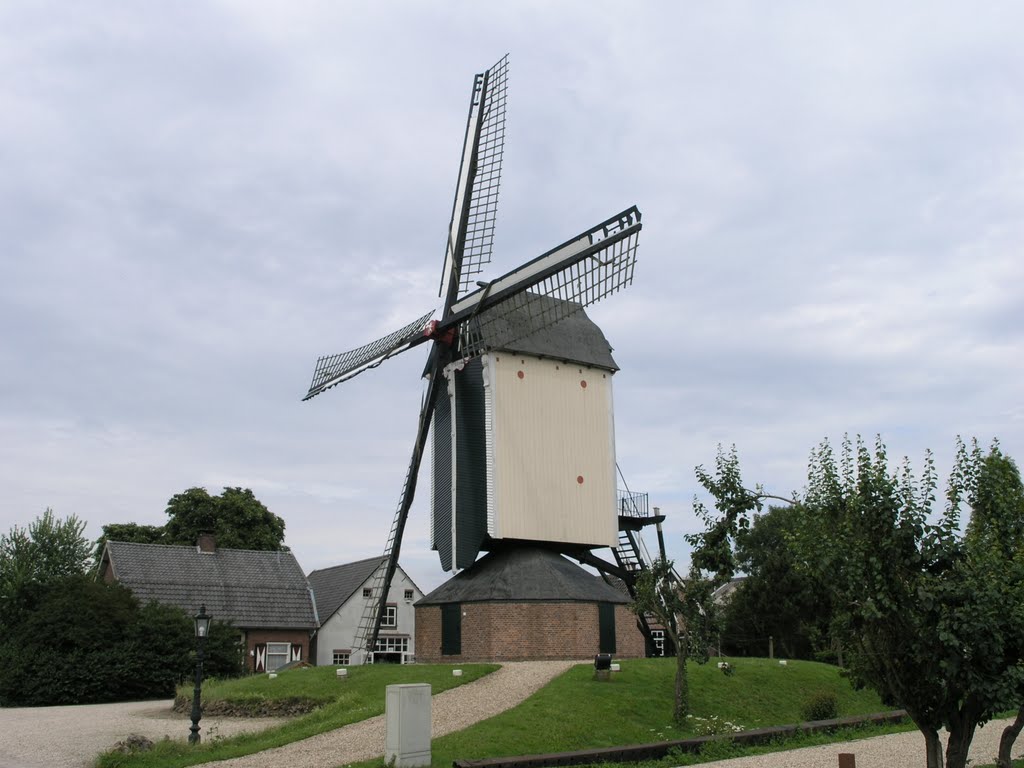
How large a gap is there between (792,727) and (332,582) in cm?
2756

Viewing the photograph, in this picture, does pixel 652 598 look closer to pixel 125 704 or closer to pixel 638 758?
pixel 638 758

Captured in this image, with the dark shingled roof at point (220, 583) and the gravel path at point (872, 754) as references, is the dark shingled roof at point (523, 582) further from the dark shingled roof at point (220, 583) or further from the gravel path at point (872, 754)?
the gravel path at point (872, 754)

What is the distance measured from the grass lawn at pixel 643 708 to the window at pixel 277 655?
17.3 metres

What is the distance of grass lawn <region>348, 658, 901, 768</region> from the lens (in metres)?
17.0

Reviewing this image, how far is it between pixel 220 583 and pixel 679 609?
2330 centimetres

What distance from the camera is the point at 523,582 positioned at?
28.6m

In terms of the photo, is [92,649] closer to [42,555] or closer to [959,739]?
[42,555]

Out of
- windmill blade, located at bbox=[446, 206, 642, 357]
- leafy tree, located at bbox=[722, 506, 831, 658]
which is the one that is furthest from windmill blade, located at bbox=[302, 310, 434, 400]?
leafy tree, located at bbox=[722, 506, 831, 658]

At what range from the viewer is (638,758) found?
16297mm

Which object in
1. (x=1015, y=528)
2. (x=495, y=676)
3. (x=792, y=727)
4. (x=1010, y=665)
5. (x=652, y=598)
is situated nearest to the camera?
(x=1010, y=665)

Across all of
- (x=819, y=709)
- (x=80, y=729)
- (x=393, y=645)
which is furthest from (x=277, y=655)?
(x=819, y=709)

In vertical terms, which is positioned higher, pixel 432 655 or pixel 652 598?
pixel 652 598

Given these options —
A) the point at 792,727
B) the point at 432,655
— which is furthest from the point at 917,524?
the point at 432,655

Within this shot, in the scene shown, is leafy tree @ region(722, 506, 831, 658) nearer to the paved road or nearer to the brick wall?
the brick wall
